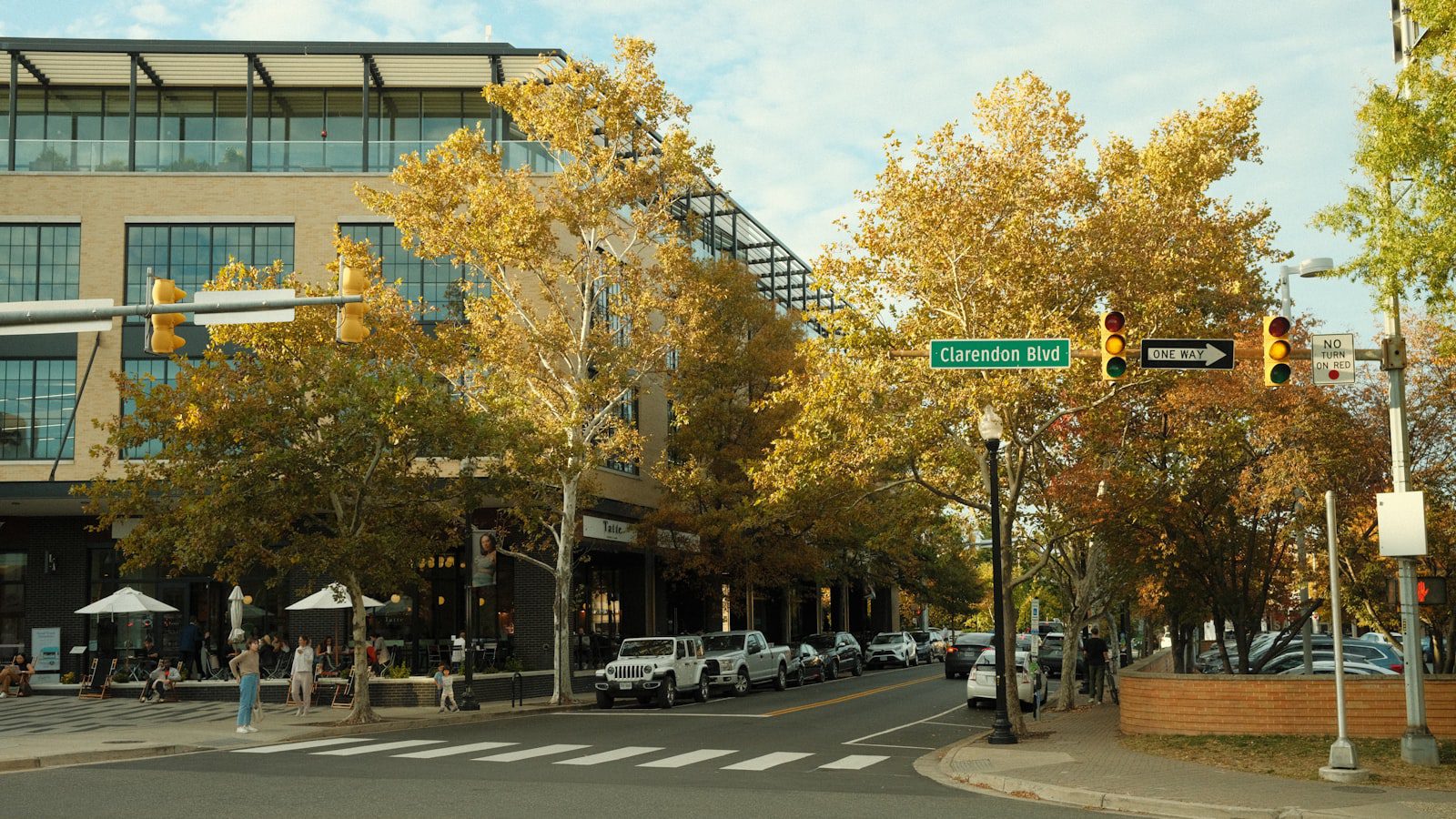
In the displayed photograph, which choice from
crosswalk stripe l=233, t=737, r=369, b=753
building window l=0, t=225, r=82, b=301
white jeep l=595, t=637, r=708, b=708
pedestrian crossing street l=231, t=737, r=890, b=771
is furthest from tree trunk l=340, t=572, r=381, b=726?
building window l=0, t=225, r=82, b=301

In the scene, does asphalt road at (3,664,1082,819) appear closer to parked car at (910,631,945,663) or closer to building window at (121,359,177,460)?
building window at (121,359,177,460)

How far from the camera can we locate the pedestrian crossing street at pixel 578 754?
18234 mm

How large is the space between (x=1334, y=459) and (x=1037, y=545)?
1215 centimetres

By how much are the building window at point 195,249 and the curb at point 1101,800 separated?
27.8 m

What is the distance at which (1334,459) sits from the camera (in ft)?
64.0

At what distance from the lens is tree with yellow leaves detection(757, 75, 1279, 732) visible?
22172mm

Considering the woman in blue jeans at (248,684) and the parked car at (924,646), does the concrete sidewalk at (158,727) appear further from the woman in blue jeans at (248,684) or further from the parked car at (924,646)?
the parked car at (924,646)

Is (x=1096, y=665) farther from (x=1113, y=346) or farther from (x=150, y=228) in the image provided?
(x=150, y=228)

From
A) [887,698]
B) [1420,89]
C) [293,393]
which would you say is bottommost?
[887,698]

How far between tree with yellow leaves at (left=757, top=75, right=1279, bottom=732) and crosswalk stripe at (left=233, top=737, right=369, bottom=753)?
8942 millimetres

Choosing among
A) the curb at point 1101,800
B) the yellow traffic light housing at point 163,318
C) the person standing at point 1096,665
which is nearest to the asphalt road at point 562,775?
the curb at point 1101,800

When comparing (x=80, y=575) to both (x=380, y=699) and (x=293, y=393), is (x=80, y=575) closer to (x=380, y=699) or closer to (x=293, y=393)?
(x=380, y=699)

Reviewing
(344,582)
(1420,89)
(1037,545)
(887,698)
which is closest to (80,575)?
(344,582)

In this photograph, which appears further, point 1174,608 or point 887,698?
point 887,698
